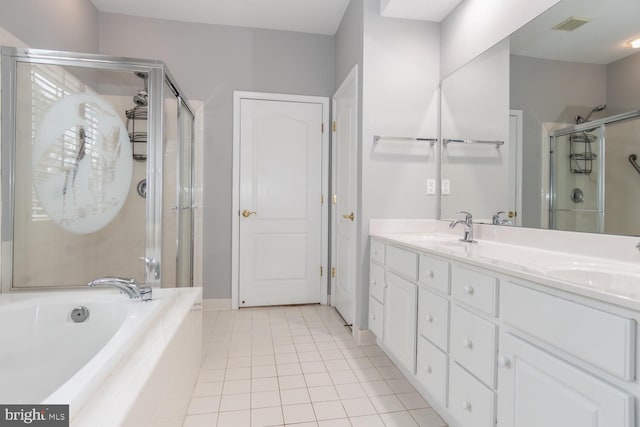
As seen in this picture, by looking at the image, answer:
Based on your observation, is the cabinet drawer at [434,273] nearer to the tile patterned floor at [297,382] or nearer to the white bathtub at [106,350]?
the tile patterned floor at [297,382]

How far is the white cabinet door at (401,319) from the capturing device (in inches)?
67.2

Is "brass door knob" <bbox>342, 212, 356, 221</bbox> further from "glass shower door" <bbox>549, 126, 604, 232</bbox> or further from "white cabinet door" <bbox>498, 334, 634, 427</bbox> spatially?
"white cabinet door" <bbox>498, 334, 634, 427</bbox>

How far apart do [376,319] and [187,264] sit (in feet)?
5.44

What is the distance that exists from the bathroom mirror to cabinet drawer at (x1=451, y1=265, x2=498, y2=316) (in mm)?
569

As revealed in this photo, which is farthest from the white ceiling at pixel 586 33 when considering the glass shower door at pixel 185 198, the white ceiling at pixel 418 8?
the glass shower door at pixel 185 198

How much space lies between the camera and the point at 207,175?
3.06m

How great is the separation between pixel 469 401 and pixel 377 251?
1.07 meters

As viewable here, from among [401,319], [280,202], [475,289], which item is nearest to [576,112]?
[475,289]

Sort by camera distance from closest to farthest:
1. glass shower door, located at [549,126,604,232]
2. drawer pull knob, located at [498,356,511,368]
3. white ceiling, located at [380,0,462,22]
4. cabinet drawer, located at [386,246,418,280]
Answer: drawer pull knob, located at [498,356,511,368] < glass shower door, located at [549,126,604,232] < cabinet drawer, located at [386,246,418,280] < white ceiling, located at [380,0,462,22]

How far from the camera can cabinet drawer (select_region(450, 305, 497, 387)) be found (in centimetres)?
114

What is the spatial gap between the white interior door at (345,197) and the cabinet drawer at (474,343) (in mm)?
1166

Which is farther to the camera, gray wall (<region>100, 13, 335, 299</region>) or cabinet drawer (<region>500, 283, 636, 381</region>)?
gray wall (<region>100, 13, 335, 299</region>)

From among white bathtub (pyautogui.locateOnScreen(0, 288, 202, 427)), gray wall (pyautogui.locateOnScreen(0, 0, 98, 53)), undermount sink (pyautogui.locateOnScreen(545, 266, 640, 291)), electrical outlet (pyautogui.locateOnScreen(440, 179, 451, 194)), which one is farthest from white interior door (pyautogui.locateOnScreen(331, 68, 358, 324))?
gray wall (pyautogui.locateOnScreen(0, 0, 98, 53))

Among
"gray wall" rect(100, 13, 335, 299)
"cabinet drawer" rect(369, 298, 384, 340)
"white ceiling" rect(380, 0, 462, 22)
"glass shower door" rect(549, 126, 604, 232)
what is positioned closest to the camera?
"glass shower door" rect(549, 126, 604, 232)
